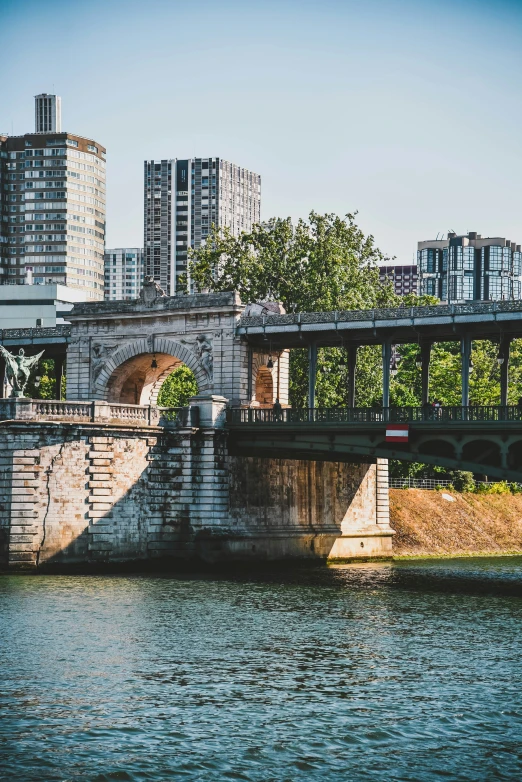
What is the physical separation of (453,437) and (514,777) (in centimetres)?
3677

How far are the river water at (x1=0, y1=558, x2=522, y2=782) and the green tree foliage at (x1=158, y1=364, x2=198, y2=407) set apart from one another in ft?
174

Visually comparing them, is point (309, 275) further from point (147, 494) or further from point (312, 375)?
point (147, 494)

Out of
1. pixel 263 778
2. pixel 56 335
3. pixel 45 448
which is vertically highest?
pixel 56 335

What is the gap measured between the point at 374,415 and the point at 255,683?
107 ft

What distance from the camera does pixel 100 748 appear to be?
31.5m

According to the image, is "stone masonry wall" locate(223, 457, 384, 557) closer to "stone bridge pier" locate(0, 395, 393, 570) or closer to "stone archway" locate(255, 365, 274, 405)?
"stone bridge pier" locate(0, 395, 393, 570)

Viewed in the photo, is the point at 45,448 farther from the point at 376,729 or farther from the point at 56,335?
the point at 376,729

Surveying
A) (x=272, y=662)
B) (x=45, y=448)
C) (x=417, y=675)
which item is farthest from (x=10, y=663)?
(x=45, y=448)

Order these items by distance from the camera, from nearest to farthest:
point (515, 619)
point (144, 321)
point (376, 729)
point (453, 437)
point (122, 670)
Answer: point (376, 729) < point (122, 670) < point (515, 619) < point (453, 437) < point (144, 321)

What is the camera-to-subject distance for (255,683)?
127 feet

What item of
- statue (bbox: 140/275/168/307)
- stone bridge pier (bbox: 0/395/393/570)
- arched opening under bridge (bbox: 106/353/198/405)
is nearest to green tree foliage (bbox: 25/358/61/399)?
arched opening under bridge (bbox: 106/353/198/405)

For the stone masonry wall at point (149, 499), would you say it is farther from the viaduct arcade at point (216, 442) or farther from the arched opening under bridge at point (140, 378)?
the arched opening under bridge at point (140, 378)

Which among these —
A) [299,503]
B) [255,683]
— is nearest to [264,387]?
[299,503]

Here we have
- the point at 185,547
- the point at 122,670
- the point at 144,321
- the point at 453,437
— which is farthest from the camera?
the point at 144,321
